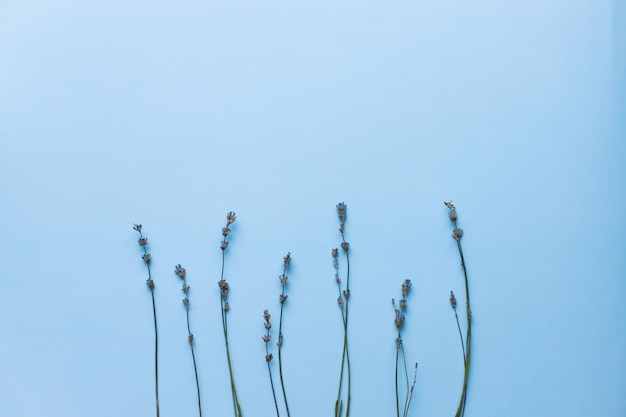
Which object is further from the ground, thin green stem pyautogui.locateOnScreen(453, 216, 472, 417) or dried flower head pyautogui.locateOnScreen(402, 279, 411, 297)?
dried flower head pyautogui.locateOnScreen(402, 279, 411, 297)

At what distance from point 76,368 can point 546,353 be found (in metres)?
1.22

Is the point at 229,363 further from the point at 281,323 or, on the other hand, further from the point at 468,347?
the point at 468,347

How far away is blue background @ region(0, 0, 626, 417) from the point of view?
5.26ft

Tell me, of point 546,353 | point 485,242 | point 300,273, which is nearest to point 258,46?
point 300,273

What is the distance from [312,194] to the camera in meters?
1.62

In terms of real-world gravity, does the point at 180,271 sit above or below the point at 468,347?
above

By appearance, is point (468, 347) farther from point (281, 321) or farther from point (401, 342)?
point (281, 321)

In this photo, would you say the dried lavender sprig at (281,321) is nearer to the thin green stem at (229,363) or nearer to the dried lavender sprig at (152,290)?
the thin green stem at (229,363)

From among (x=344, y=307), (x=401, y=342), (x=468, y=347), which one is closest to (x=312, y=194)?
(x=344, y=307)

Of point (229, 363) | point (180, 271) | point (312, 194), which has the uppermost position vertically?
point (312, 194)

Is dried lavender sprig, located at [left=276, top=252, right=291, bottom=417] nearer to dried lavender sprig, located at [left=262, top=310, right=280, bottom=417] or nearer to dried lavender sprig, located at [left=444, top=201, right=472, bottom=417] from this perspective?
dried lavender sprig, located at [left=262, top=310, right=280, bottom=417]

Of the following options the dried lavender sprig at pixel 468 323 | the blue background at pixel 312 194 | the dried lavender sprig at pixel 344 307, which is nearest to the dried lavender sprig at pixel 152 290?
the blue background at pixel 312 194

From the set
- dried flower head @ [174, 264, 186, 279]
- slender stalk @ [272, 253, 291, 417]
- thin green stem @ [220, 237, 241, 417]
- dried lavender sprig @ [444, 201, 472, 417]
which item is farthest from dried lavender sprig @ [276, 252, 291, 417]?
dried lavender sprig @ [444, 201, 472, 417]

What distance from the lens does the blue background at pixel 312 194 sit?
1.60 metres
